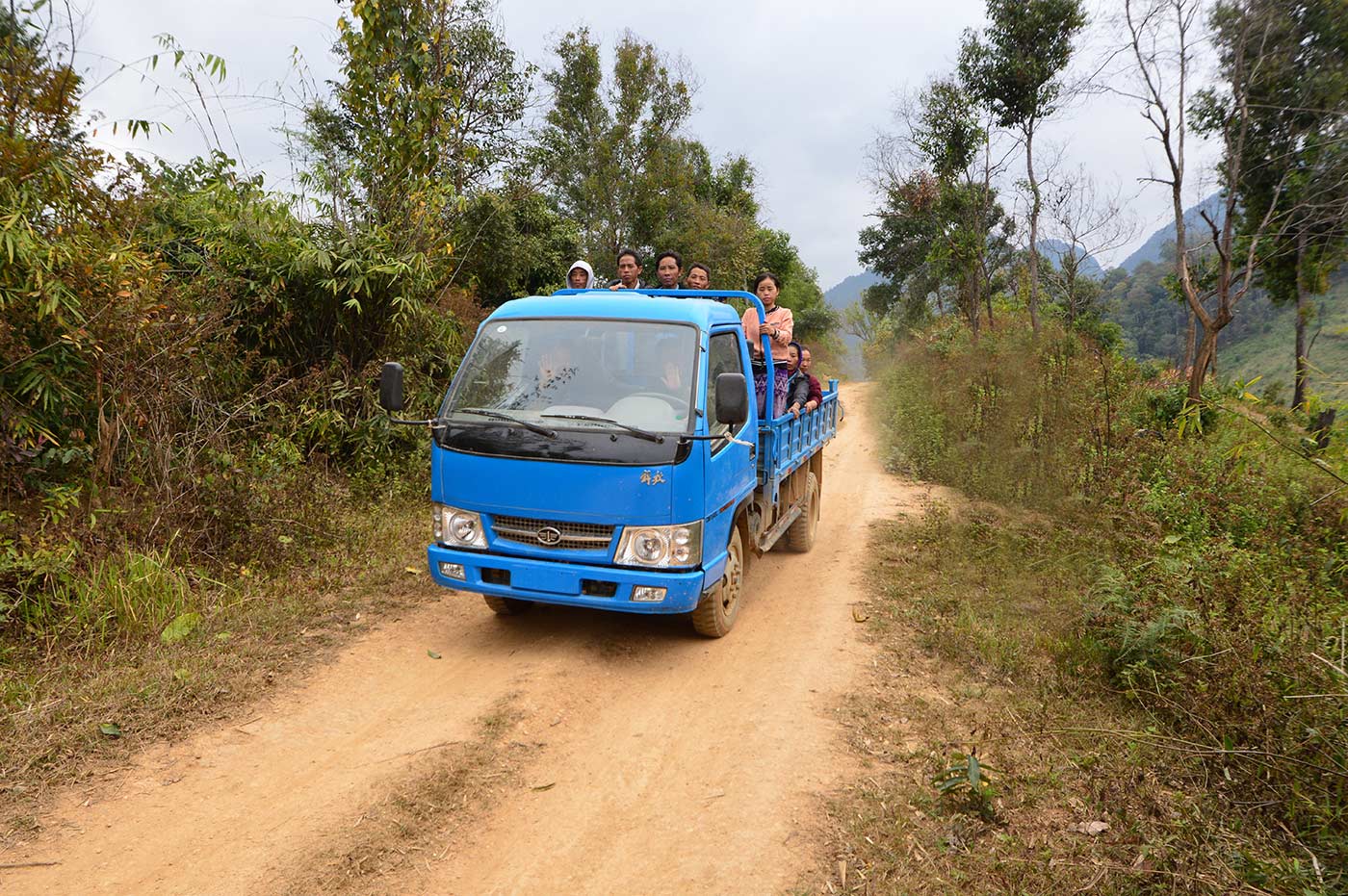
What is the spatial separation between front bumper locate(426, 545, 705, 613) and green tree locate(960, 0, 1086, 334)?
52.5 ft

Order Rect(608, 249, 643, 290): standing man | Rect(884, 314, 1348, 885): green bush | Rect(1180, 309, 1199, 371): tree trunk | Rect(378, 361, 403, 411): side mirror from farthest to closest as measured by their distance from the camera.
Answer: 1. Rect(1180, 309, 1199, 371): tree trunk
2. Rect(608, 249, 643, 290): standing man
3. Rect(378, 361, 403, 411): side mirror
4. Rect(884, 314, 1348, 885): green bush

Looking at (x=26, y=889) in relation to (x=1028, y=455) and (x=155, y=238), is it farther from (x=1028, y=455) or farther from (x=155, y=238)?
(x=1028, y=455)

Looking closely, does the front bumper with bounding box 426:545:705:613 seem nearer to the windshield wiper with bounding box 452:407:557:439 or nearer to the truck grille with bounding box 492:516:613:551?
the truck grille with bounding box 492:516:613:551

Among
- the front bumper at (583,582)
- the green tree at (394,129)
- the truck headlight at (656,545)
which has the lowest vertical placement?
the front bumper at (583,582)

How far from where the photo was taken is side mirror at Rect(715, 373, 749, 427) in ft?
16.5

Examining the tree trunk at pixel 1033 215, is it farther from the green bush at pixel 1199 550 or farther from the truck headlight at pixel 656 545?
the truck headlight at pixel 656 545

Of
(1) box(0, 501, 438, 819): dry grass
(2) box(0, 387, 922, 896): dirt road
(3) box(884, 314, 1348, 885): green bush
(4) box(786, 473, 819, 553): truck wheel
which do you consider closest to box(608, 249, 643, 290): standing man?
(4) box(786, 473, 819, 553): truck wheel

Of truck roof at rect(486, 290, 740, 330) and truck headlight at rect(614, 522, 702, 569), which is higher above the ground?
truck roof at rect(486, 290, 740, 330)

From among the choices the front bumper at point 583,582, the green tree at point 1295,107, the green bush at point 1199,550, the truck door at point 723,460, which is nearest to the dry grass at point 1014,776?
the green bush at point 1199,550

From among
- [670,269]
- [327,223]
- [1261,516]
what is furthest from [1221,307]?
[327,223]

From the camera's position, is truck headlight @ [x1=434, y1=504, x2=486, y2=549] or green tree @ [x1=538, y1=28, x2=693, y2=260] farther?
green tree @ [x1=538, y1=28, x2=693, y2=260]

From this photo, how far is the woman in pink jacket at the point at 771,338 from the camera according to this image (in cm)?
688

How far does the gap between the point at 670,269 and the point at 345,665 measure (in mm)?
4643

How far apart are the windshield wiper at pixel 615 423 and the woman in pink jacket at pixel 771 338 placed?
6.80ft
